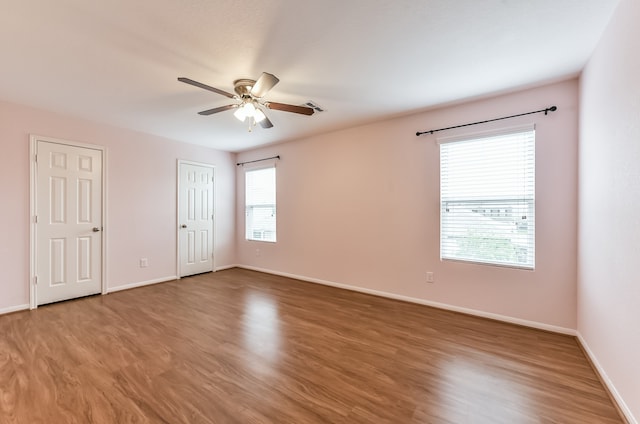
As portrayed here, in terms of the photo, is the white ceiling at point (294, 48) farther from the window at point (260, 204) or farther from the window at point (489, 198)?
the window at point (260, 204)

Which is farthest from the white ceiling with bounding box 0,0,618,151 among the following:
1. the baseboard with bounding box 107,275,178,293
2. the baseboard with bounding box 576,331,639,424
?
the baseboard with bounding box 107,275,178,293

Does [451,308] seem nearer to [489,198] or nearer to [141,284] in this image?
[489,198]

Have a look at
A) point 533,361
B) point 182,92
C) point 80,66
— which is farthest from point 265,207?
point 533,361

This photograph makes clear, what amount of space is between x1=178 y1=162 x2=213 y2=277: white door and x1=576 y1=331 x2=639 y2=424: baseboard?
546cm

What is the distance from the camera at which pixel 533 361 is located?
7.25ft

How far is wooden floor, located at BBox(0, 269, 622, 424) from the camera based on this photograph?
5.46 ft

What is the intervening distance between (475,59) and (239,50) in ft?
6.48

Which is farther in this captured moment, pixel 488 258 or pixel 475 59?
pixel 488 258

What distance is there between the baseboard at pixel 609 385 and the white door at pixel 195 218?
17.9ft

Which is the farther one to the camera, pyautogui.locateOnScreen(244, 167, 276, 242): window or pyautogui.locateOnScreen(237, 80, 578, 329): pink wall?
pyautogui.locateOnScreen(244, 167, 276, 242): window

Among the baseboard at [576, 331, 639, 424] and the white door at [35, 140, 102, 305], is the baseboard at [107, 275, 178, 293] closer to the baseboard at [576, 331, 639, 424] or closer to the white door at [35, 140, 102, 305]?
the white door at [35, 140, 102, 305]

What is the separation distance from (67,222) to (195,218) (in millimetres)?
1832

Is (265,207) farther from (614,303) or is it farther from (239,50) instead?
(614,303)

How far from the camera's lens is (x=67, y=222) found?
3.73m
